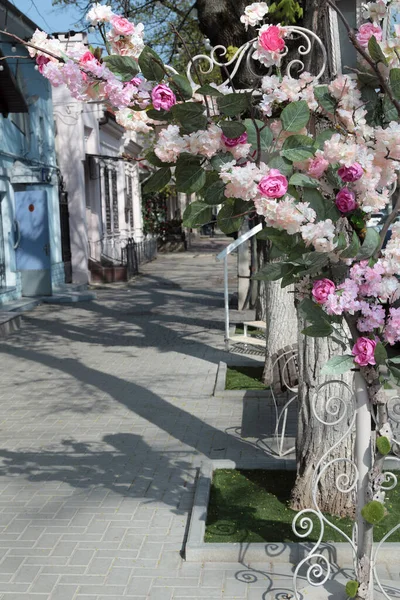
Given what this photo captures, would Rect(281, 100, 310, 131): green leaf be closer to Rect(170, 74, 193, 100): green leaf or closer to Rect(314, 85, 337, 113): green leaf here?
Rect(314, 85, 337, 113): green leaf

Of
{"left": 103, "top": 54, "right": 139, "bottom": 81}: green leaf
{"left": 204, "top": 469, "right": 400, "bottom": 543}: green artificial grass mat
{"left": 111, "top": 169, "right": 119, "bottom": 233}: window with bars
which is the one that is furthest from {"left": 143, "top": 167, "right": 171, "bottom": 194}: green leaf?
{"left": 111, "top": 169, "right": 119, "bottom": 233}: window with bars

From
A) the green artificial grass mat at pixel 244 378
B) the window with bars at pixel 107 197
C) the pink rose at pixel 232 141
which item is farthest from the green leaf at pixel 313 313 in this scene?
the window with bars at pixel 107 197

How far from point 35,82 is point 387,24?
49.9 ft

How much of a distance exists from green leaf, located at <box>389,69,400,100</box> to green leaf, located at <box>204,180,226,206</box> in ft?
2.65

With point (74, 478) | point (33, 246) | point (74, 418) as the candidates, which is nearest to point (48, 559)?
point (74, 478)

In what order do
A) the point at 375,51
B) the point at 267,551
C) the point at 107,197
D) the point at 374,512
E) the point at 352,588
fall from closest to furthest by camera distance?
the point at 375,51 < the point at 374,512 < the point at 352,588 < the point at 267,551 < the point at 107,197

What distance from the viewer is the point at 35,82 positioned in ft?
58.6

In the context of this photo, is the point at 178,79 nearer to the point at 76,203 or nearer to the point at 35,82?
the point at 35,82

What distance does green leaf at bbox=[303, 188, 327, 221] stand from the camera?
10.3ft

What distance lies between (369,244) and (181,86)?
105cm

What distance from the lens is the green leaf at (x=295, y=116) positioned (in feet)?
10.4

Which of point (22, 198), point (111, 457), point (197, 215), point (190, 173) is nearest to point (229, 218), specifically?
point (197, 215)

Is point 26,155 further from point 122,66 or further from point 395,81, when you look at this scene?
point 395,81

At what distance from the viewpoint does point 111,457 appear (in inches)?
260
